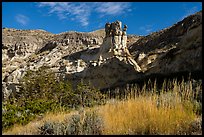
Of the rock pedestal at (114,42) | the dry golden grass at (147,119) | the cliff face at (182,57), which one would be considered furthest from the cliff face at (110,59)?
the dry golden grass at (147,119)

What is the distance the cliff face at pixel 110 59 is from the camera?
865 inches

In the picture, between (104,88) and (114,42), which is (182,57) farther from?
(114,42)

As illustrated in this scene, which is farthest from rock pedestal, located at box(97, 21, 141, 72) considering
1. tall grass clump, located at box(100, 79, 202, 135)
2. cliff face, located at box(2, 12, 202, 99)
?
tall grass clump, located at box(100, 79, 202, 135)

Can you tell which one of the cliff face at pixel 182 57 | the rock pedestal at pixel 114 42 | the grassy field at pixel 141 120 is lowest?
the grassy field at pixel 141 120

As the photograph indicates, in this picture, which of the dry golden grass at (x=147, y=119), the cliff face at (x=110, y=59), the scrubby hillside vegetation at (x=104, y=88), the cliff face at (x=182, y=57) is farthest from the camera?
the cliff face at (x=110, y=59)

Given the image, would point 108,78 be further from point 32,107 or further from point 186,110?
point 186,110

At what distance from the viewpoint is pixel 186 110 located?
563 centimetres

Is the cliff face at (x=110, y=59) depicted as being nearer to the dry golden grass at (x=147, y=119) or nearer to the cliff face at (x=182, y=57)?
the cliff face at (x=182, y=57)

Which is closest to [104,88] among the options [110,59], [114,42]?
[110,59]

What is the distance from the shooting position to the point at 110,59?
29.6 meters

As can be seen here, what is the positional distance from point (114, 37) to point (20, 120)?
2666 centimetres

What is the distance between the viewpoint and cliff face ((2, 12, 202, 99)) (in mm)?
21969

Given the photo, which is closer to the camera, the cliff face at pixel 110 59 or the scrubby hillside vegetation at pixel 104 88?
the scrubby hillside vegetation at pixel 104 88

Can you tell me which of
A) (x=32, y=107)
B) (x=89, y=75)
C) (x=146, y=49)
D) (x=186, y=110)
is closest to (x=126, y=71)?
(x=89, y=75)
